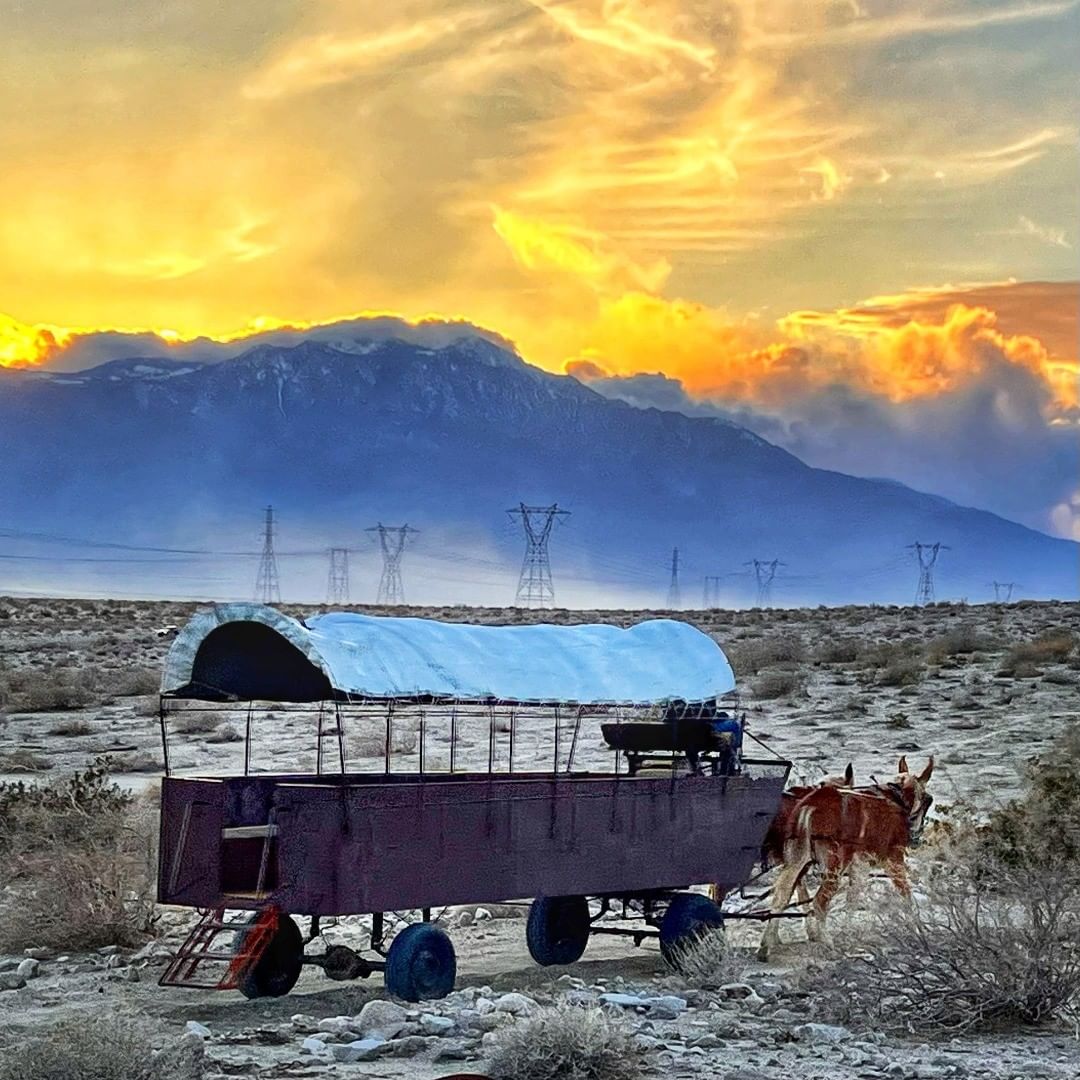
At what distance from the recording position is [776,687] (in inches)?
1468

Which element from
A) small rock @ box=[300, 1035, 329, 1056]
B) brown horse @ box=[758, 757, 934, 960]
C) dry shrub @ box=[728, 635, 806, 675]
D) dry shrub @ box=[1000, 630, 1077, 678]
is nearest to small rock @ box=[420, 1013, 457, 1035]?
small rock @ box=[300, 1035, 329, 1056]

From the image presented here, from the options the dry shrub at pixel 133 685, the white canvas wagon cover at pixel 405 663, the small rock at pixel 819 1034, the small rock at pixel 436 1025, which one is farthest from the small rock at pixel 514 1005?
the dry shrub at pixel 133 685

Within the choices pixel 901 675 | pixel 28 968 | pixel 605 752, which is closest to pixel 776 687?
pixel 901 675

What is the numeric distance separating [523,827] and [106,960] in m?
3.58

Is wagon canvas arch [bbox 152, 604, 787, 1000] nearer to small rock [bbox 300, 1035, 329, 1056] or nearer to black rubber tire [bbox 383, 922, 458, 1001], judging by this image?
black rubber tire [bbox 383, 922, 458, 1001]

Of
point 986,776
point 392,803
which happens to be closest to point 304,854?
point 392,803

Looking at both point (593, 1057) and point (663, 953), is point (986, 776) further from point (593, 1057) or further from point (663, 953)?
point (593, 1057)

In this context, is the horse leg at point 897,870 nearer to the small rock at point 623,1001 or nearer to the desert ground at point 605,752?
the desert ground at point 605,752

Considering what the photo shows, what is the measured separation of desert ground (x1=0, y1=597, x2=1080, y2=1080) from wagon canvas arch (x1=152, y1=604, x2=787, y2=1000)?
0.54 meters

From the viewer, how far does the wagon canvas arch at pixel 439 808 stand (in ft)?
41.3

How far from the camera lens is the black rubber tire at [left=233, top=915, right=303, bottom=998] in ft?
44.6

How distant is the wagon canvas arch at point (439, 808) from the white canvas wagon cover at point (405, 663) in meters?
0.02

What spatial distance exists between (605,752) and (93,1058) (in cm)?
2167

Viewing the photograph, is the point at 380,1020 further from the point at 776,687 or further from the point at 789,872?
the point at 776,687
